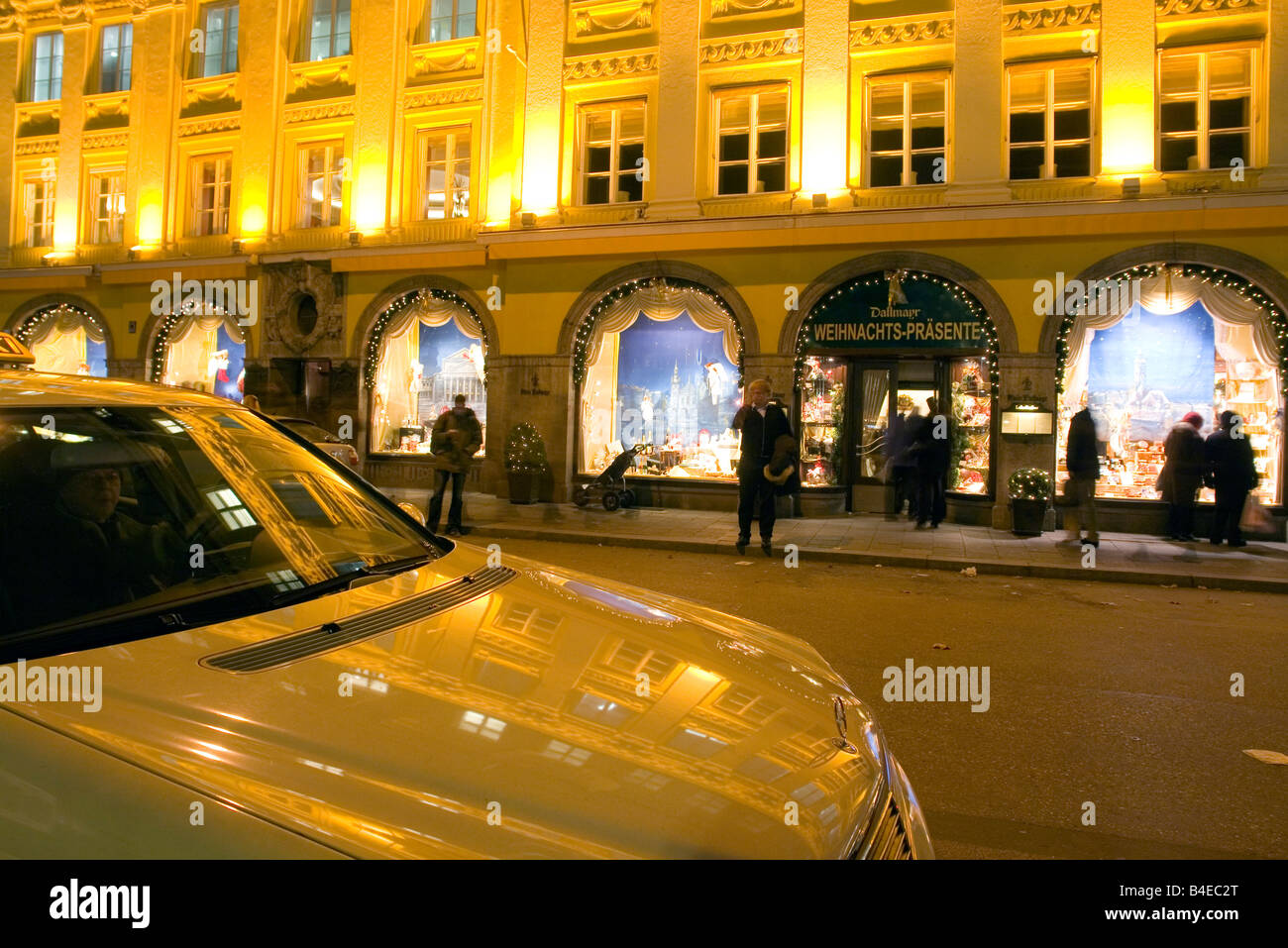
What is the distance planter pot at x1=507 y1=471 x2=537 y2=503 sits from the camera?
52.7 ft

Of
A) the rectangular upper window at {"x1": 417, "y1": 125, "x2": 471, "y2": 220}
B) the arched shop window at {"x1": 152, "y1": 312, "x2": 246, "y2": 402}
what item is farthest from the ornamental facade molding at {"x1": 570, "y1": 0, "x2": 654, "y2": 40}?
the arched shop window at {"x1": 152, "y1": 312, "x2": 246, "y2": 402}

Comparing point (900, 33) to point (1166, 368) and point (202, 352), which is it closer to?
point (1166, 368)

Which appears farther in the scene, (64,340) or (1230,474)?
(64,340)

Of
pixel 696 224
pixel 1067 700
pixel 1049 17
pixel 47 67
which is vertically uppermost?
pixel 47 67

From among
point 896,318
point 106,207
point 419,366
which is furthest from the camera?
point 106,207

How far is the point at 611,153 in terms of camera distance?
673 inches

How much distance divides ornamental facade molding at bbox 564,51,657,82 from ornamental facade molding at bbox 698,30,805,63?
1093mm

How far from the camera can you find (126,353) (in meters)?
21.8

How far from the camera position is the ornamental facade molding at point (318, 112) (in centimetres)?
1945

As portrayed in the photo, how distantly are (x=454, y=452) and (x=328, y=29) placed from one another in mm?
12889

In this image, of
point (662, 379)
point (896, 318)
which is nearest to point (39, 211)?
point (662, 379)

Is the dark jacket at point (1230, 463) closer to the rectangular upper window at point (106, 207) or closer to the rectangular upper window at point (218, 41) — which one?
the rectangular upper window at point (218, 41)

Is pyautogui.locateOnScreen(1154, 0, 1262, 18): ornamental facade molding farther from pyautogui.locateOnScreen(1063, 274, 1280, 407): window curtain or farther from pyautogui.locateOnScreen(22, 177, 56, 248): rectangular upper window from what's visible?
pyautogui.locateOnScreen(22, 177, 56, 248): rectangular upper window

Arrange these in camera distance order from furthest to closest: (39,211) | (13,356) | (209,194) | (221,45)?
(39,211) → (209,194) → (221,45) → (13,356)
